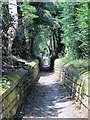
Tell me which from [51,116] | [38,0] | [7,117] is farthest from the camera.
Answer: [38,0]

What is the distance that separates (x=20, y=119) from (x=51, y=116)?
2.79 ft

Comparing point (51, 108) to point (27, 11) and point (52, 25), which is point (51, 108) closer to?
point (27, 11)

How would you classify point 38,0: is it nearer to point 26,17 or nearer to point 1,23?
point 26,17

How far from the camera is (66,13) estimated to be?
16.8m

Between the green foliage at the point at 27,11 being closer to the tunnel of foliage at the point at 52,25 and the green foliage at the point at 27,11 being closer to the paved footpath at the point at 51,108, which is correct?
the tunnel of foliage at the point at 52,25

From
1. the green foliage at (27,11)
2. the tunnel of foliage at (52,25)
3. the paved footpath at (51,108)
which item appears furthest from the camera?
the green foliage at (27,11)

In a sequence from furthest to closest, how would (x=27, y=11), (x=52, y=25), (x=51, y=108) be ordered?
1. (x=52, y=25)
2. (x=27, y=11)
3. (x=51, y=108)

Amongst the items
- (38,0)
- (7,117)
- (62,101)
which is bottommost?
(62,101)

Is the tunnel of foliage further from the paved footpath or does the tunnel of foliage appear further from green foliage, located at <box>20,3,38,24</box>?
the paved footpath

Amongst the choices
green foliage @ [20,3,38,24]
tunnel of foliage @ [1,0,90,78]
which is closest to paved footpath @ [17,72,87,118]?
tunnel of foliage @ [1,0,90,78]

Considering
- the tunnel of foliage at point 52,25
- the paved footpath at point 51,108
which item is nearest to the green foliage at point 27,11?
the tunnel of foliage at point 52,25

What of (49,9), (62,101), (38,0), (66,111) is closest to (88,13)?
(62,101)

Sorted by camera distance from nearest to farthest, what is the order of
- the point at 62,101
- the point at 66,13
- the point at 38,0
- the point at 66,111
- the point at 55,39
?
the point at 66,111 < the point at 62,101 < the point at 66,13 < the point at 38,0 < the point at 55,39

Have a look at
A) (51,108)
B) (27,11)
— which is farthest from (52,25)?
(51,108)
